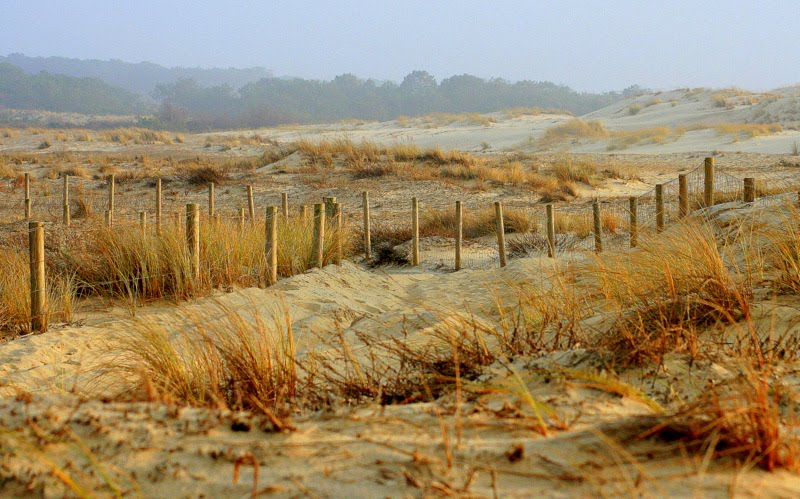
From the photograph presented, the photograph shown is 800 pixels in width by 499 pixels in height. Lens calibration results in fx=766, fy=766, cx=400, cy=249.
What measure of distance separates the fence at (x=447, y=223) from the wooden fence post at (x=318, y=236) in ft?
0.04

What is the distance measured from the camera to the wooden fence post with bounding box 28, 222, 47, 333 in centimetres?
645

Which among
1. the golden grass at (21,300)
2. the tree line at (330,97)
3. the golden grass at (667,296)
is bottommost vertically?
the golden grass at (21,300)

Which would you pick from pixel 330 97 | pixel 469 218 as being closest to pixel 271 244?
pixel 469 218

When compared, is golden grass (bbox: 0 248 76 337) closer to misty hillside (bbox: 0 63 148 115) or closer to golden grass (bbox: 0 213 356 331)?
golden grass (bbox: 0 213 356 331)

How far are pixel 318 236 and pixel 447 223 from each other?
4.87 metres

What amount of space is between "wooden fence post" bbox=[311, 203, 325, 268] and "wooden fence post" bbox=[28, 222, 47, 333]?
11.7ft

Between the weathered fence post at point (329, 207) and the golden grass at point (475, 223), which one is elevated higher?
the weathered fence post at point (329, 207)

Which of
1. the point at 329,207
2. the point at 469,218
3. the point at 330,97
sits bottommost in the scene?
the point at 469,218

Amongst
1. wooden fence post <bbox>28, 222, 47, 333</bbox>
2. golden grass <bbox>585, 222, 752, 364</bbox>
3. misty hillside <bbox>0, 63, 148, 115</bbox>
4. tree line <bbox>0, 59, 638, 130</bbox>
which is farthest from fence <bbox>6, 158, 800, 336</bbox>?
misty hillside <bbox>0, 63, 148, 115</bbox>

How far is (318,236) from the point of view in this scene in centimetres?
953

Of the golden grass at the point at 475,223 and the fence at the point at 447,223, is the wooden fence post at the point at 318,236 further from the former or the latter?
the golden grass at the point at 475,223

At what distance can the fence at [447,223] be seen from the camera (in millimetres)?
8578

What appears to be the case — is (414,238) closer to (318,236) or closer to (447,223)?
(318,236)

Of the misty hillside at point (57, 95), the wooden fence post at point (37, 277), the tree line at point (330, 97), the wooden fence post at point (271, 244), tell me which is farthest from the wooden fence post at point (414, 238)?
the misty hillside at point (57, 95)
